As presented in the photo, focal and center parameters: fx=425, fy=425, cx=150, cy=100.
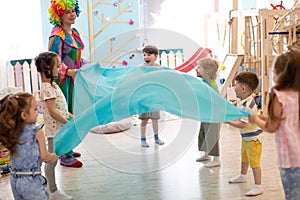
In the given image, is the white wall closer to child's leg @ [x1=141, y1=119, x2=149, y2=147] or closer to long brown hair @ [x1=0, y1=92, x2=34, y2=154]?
child's leg @ [x1=141, y1=119, x2=149, y2=147]

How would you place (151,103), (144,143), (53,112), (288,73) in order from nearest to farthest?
(288,73), (151,103), (53,112), (144,143)

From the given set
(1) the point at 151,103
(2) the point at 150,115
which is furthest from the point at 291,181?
(2) the point at 150,115

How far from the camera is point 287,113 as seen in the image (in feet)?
6.32

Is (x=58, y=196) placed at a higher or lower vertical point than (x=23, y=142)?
lower

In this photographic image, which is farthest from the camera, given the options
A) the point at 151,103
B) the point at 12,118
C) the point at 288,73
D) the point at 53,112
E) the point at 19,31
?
the point at 19,31

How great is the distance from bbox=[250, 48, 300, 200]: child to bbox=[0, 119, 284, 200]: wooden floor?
2.49 ft

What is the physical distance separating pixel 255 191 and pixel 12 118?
1564mm

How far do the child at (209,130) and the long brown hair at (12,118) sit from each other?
1445 millimetres

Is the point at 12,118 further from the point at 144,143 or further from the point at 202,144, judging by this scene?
the point at 144,143

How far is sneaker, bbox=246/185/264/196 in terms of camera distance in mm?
2688

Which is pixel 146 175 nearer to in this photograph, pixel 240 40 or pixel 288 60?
pixel 288 60

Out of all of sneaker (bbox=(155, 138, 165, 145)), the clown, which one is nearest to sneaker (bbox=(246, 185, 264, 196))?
sneaker (bbox=(155, 138, 165, 145))

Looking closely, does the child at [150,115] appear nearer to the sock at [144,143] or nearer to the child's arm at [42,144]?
the sock at [144,143]

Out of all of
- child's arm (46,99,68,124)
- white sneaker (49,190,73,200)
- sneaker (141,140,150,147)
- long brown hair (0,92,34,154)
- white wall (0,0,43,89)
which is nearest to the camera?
long brown hair (0,92,34,154)
